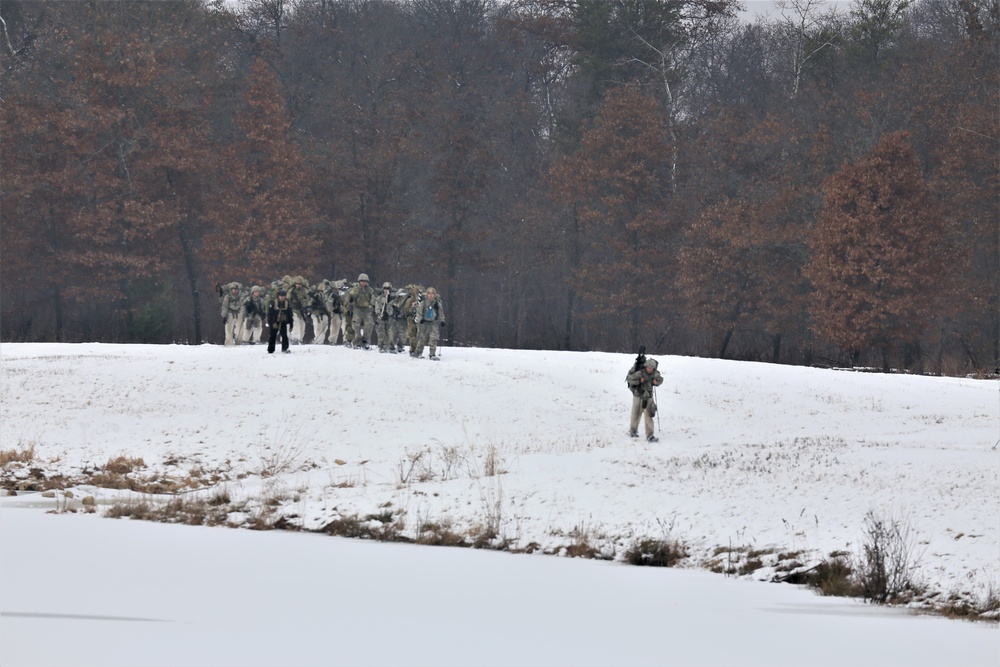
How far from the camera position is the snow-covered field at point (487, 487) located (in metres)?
11.6

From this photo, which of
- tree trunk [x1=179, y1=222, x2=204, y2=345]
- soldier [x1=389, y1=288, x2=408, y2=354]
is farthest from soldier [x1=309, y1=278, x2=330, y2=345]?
tree trunk [x1=179, y1=222, x2=204, y2=345]

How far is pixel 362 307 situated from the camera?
110ft

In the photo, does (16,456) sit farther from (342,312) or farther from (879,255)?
(879,255)

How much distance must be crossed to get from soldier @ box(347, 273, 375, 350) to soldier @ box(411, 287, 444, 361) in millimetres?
1485

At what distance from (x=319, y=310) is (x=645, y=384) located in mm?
14344

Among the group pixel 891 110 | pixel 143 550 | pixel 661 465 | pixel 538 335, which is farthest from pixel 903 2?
pixel 143 550

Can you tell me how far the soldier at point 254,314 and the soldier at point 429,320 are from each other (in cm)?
488

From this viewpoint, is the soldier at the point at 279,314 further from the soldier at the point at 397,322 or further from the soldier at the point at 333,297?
the soldier at the point at 397,322

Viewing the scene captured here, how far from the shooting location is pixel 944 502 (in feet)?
55.0

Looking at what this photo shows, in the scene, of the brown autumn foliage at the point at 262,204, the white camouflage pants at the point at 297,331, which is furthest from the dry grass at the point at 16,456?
the brown autumn foliage at the point at 262,204

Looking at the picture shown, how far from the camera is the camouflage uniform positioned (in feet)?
80.4

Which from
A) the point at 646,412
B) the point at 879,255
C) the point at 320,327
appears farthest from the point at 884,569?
the point at 879,255

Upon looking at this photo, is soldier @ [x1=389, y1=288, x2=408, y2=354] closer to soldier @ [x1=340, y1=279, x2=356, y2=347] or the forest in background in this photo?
soldier @ [x1=340, y1=279, x2=356, y2=347]

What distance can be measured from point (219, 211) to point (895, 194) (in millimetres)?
27633
